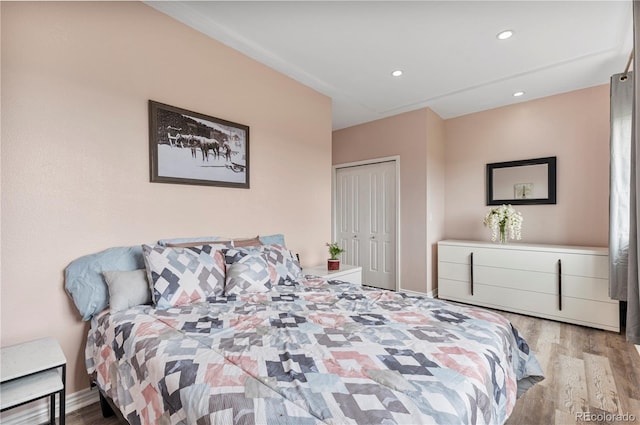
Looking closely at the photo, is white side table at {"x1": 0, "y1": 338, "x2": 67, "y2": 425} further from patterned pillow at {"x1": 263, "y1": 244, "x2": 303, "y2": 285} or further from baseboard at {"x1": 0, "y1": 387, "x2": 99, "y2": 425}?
patterned pillow at {"x1": 263, "y1": 244, "x2": 303, "y2": 285}

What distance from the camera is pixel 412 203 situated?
13.6ft

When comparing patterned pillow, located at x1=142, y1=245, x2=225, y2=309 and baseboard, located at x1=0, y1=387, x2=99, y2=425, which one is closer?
baseboard, located at x1=0, y1=387, x2=99, y2=425

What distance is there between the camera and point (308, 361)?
43.7 inches

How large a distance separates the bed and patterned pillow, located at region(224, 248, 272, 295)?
0.11m

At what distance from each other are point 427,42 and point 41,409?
3.72 m

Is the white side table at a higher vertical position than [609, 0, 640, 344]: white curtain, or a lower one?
lower

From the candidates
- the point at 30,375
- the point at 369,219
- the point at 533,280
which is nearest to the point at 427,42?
the point at 369,219

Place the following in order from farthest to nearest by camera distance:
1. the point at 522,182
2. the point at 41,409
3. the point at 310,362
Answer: the point at 522,182
the point at 41,409
the point at 310,362

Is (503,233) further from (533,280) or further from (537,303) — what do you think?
(537,303)

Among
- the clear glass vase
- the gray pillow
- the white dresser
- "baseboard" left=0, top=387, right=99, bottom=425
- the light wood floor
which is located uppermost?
the clear glass vase

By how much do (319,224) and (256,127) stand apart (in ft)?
4.34

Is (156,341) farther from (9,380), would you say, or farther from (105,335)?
(9,380)

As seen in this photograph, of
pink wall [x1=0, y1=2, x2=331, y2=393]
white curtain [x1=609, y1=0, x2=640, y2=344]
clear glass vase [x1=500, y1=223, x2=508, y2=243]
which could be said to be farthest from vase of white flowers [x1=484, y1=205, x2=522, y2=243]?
pink wall [x1=0, y1=2, x2=331, y2=393]

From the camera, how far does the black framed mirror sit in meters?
3.65
